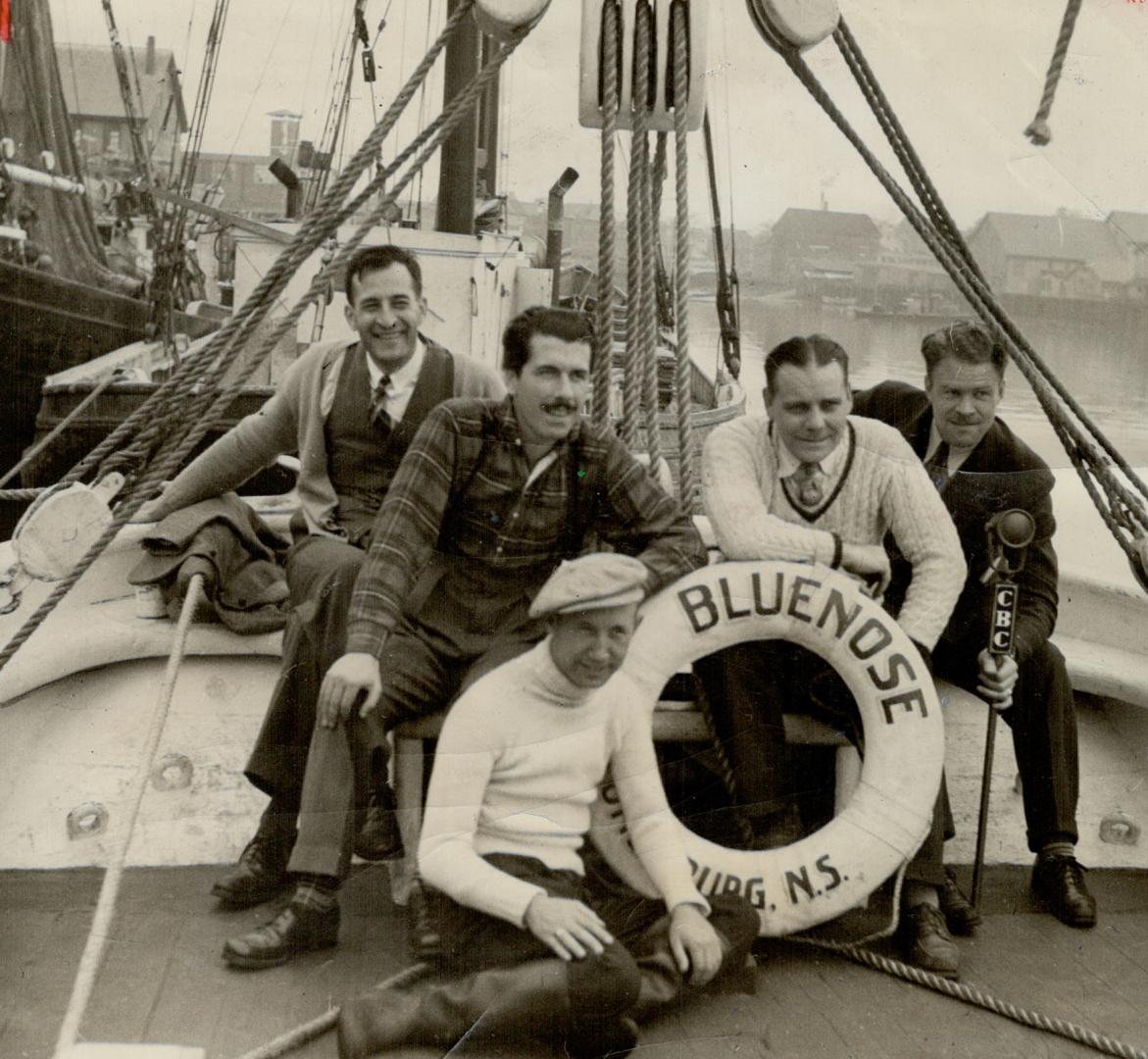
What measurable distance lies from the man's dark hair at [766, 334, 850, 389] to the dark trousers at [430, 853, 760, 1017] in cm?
101

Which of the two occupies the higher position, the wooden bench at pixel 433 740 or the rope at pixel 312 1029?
the wooden bench at pixel 433 740

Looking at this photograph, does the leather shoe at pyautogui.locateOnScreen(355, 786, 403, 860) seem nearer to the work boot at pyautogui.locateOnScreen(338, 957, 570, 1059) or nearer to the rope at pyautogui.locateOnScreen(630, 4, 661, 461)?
the work boot at pyautogui.locateOnScreen(338, 957, 570, 1059)

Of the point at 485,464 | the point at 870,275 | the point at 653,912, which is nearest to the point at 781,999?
the point at 653,912

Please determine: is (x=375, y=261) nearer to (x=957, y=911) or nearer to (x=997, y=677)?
(x=997, y=677)

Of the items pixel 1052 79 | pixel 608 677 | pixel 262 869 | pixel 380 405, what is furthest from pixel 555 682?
pixel 1052 79

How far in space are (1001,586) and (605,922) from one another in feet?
3.33

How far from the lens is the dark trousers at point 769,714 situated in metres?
2.47

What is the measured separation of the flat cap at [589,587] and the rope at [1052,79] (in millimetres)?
1271

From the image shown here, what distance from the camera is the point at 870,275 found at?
3.27 meters

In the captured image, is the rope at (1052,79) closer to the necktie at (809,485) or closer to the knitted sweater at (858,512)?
the knitted sweater at (858,512)

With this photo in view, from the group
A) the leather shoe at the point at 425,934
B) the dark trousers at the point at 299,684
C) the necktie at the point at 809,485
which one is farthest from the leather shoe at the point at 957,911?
the dark trousers at the point at 299,684

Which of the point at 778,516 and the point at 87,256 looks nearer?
the point at 778,516

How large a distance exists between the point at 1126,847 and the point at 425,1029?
68.8 inches

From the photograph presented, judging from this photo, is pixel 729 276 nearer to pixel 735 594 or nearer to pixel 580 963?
pixel 735 594
